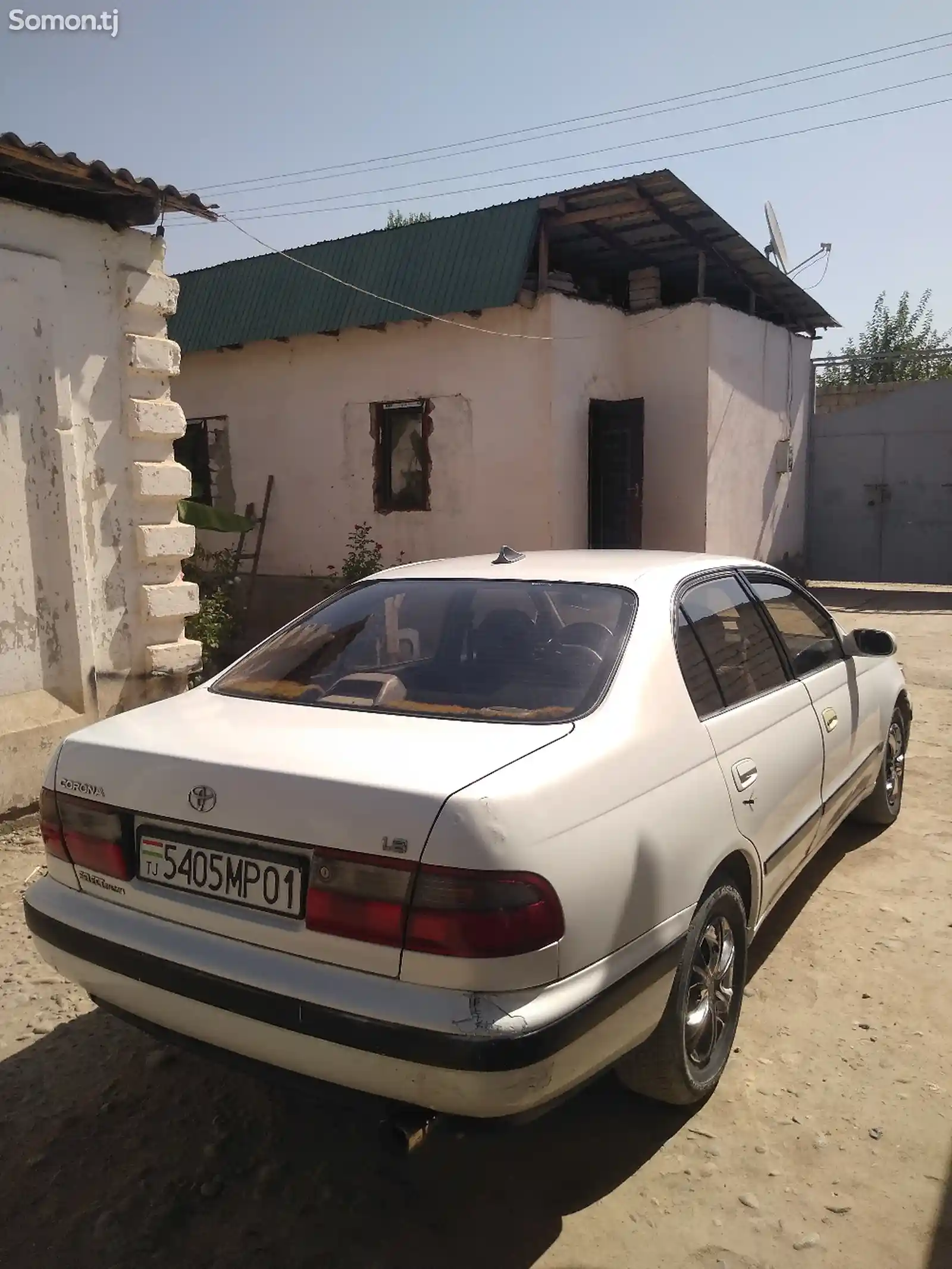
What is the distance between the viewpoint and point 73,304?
521 centimetres

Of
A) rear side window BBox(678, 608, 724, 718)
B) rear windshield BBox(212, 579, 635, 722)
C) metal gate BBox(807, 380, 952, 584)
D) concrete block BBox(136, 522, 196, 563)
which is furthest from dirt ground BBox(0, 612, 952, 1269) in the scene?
metal gate BBox(807, 380, 952, 584)

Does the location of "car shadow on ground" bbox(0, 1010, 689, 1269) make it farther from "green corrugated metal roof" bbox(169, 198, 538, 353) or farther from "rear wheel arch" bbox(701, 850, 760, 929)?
"green corrugated metal roof" bbox(169, 198, 538, 353)

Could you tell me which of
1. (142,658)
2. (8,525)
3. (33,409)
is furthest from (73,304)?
(142,658)

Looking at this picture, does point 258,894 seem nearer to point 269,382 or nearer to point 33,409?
point 33,409

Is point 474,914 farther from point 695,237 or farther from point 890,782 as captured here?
point 695,237

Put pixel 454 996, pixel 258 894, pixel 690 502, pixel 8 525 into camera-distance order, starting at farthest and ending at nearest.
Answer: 1. pixel 690 502
2. pixel 8 525
3. pixel 258 894
4. pixel 454 996

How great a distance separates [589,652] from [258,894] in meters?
1.07

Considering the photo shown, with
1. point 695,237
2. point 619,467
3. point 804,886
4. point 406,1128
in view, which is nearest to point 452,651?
point 406,1128

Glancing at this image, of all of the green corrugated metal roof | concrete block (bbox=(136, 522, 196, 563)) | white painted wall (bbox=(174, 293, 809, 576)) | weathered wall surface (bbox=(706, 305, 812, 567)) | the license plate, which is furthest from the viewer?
weathered wall surface (bbox=(706, 305, 812, 567))

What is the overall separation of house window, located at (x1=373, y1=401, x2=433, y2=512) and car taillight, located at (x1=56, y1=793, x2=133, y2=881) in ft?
30.6

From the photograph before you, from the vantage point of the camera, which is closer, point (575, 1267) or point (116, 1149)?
point (575, 1267)

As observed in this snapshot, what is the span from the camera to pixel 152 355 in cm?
560

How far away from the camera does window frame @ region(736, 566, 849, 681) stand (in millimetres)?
3283

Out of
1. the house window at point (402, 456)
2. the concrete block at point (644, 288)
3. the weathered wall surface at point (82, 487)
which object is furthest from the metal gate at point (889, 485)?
the weathered wall surface at point (82, 487)
